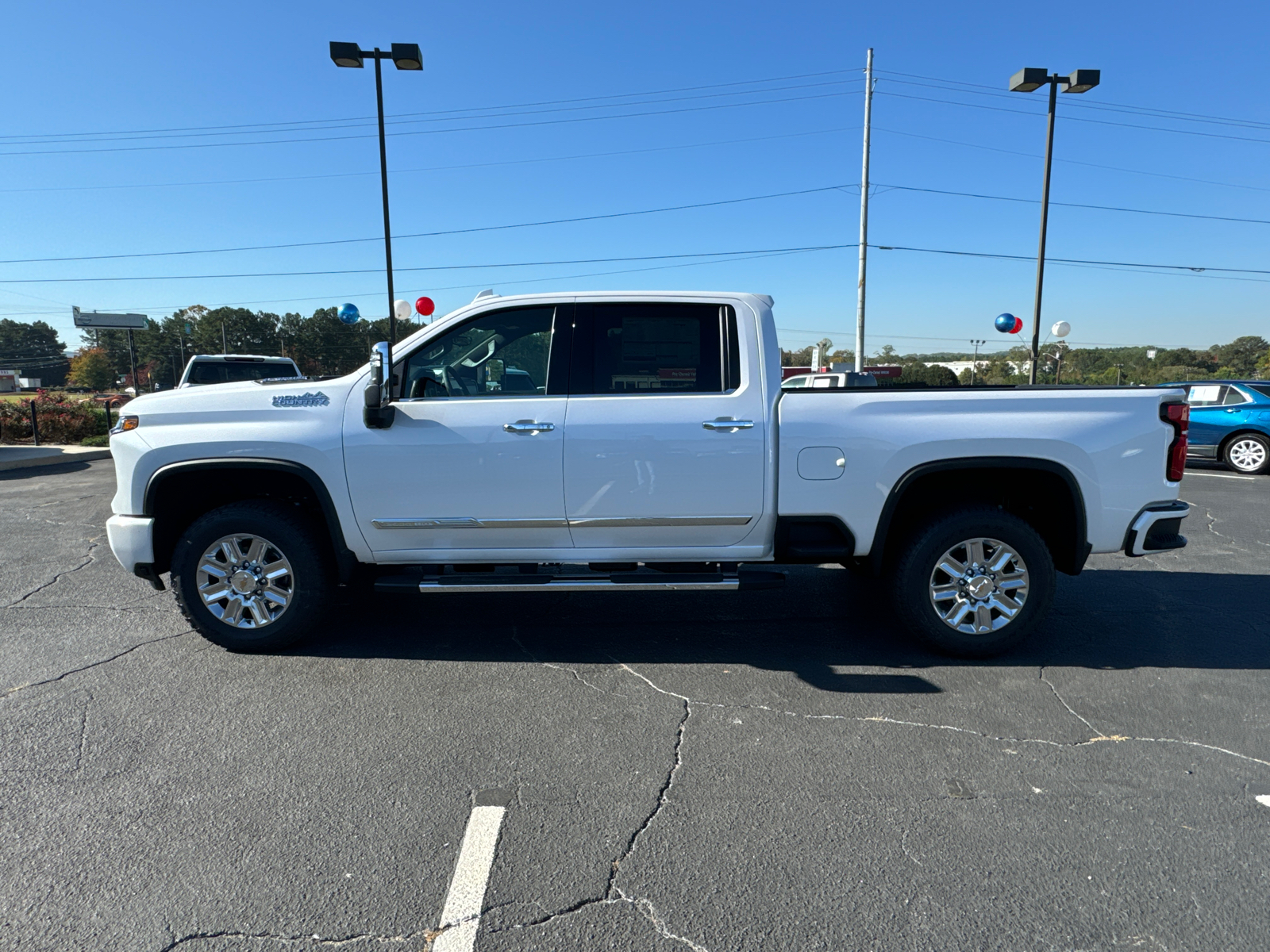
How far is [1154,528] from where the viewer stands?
165 inches

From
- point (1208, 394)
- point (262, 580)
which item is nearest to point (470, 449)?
point (262, 580)

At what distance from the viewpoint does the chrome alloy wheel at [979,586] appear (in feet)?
14.0

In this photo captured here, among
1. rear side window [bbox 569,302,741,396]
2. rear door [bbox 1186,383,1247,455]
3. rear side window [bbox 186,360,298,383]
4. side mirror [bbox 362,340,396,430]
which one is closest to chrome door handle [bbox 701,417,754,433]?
rear side window [bbox 569,302,741,396]

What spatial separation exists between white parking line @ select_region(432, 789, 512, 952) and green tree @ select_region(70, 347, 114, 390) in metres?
114

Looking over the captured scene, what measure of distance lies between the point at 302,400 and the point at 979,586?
12.9 ft

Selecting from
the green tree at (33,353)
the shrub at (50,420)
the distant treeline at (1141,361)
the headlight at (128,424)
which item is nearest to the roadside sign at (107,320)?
the shrub at (50,420)

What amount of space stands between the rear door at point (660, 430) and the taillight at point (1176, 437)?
219 cm

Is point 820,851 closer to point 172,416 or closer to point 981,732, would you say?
point 981,732

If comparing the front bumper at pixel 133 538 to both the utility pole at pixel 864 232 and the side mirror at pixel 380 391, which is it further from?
the utility pole at pixel 864 232

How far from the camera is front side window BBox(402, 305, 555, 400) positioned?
14.2 feet

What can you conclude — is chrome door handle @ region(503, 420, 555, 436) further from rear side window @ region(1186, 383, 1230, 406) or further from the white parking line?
rear side window @ region(1186, 383, 1230, 406)

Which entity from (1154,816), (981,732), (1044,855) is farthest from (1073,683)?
(1044,855)

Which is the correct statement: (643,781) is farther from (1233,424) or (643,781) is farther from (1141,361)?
(1141,361)

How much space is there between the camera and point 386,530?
4320 mm
